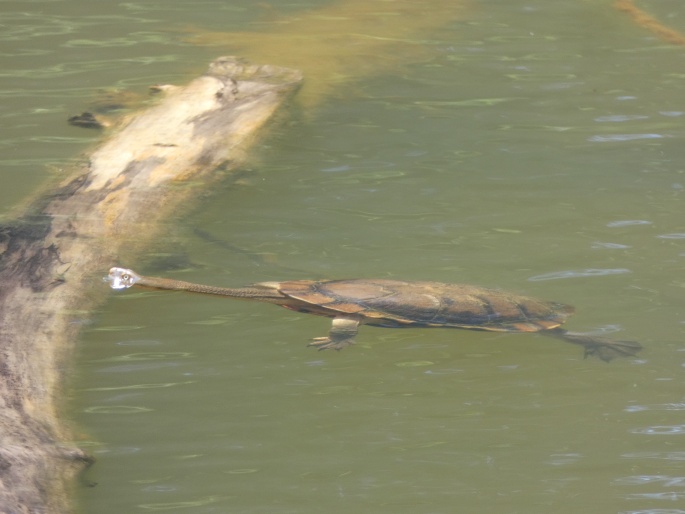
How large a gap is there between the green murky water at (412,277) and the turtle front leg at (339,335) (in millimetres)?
74

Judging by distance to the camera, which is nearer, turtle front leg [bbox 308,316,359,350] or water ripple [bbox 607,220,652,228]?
turtle front leg [bbox 308,316,359,350]

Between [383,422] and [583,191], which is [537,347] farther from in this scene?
[583,191]

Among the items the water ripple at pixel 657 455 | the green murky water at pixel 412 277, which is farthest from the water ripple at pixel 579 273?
the water ripple at pixel 657 455

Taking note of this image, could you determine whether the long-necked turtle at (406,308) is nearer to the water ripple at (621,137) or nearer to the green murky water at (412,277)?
the green murky water at (412,277)

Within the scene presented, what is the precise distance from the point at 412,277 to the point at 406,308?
59 cm

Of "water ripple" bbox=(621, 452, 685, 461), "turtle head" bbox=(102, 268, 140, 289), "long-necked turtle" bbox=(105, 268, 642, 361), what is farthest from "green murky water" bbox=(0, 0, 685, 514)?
"turtle head" bbox=(102, 268, 140, 289)

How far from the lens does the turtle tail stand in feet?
15.3

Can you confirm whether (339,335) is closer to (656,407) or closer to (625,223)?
(656,407)

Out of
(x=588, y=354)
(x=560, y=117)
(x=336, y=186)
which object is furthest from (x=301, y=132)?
(x=588, y=354)

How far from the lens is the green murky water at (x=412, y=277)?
13.1 ft

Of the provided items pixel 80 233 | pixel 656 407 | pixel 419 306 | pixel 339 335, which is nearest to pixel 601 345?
pixel 656 407

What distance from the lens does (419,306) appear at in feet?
15.4

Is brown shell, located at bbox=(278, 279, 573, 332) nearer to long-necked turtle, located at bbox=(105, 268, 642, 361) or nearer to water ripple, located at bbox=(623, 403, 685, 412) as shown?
long-necked turtle, located at bbox=(105, 268, 642, 361)

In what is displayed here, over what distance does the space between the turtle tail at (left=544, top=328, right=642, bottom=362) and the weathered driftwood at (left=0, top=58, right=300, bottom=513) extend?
251 cm
